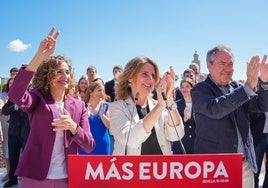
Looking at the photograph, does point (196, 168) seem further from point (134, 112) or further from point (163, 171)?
point (134, 112)

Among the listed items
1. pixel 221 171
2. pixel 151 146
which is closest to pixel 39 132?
pixel 151 146

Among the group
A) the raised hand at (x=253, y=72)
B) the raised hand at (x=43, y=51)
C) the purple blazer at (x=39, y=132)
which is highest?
the raised hand at (x=43, y=51)

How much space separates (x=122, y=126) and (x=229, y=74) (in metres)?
0.98

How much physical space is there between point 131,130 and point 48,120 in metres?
0.60

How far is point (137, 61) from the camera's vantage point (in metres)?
2.74

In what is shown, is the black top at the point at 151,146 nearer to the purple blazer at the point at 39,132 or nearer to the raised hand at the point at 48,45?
the purple blazer at the point at 39,132

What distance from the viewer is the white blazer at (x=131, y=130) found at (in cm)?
234

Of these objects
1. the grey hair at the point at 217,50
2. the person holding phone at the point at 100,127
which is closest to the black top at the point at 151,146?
the grey hair at the point at 217,50

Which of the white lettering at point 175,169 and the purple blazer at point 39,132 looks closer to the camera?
the white lettering at point 175,169

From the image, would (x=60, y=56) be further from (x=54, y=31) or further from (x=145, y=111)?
(x=145, y=111)

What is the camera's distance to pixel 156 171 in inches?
66.8

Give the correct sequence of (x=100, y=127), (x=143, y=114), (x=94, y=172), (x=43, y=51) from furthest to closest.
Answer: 1. (x=100, y=127)
2. (x=143, y=114)
3. (x=43, y=51)
4. (x=94, y=172)

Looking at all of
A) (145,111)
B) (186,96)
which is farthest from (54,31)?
(186,96)

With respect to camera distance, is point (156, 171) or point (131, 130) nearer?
point (156, 171)
